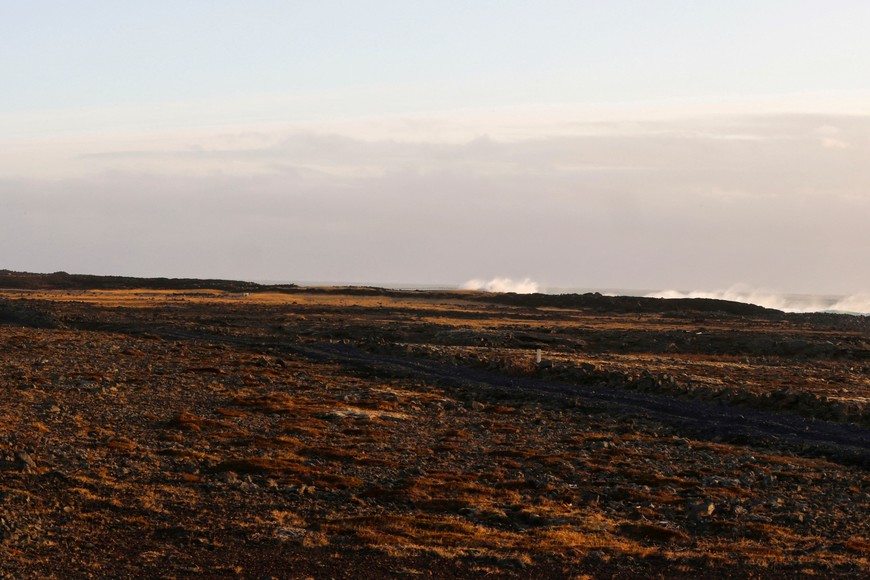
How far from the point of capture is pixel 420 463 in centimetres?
3148

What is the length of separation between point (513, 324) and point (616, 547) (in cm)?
9191

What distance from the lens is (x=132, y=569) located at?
708 inches

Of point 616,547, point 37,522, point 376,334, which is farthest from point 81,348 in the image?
point 616,547

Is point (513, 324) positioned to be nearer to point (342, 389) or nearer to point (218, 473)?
point (342, 389)

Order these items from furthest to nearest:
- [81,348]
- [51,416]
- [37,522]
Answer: [81,348] → [51,416] → [37,522]

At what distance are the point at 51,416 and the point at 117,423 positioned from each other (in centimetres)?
242

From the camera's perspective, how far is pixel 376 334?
88938 millimetres

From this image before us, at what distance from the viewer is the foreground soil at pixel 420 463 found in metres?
20.2

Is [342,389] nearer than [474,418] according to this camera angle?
No

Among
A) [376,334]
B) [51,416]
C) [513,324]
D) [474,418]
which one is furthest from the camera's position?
[513,324]

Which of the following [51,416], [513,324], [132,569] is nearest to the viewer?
[132,569]

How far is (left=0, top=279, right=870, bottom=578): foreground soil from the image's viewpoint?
796 inches

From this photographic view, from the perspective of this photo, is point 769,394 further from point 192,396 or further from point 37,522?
point 37,522

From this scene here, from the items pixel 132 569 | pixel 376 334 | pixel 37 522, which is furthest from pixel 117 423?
pixel 376 334
